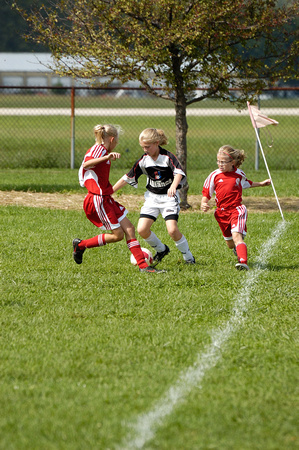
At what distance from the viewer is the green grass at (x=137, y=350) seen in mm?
2953

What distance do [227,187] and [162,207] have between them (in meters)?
0.75

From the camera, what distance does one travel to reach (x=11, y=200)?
1073cm

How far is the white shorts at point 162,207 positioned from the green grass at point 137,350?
1.85 feet

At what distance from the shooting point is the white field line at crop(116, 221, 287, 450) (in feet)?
9.49

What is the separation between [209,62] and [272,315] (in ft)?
21.5

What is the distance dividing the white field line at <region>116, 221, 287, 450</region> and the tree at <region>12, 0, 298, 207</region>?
5.04m

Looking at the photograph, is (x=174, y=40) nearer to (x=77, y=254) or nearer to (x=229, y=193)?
(x=229, y=193)

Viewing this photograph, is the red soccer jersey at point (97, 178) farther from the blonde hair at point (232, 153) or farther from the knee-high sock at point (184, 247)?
the blonde hair at point (232, 153)

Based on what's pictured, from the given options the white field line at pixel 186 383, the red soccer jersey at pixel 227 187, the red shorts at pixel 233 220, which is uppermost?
the red soccer jersey at pixel 227 187

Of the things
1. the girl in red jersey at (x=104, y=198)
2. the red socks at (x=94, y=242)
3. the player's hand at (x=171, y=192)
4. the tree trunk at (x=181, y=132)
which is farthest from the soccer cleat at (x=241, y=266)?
the tree trunk at (x=181, y=132)

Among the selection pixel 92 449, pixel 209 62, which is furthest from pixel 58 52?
pixel 92 449

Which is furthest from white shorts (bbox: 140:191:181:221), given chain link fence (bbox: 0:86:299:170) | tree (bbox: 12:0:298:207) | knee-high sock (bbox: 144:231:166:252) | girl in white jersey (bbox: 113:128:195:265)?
tree (bbox: 12:0:298:207)

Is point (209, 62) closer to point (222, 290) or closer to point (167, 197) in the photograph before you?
point (167, 197)

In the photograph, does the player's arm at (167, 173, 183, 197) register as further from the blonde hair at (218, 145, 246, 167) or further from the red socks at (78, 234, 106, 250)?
the red socks at (78, 234, 106, 250)
